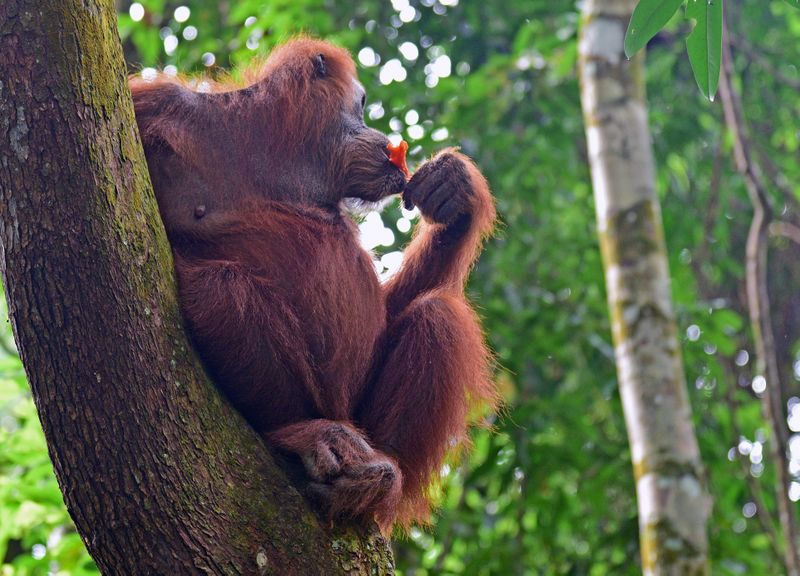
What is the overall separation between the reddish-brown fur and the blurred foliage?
1.46 metres

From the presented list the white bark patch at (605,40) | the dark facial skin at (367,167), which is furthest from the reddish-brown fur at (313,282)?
the white bark patch at (605,40)

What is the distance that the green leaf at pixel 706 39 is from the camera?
200cm

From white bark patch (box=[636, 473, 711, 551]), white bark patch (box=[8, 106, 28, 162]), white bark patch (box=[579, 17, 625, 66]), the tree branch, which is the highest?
white bark patch (box=[8, 106, 28, 162])

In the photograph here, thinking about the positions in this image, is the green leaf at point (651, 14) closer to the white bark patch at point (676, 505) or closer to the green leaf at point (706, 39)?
the green leaf at point (706, 39)

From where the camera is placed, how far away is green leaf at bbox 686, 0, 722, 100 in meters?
2.00

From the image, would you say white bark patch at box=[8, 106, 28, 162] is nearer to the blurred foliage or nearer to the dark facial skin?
the dark facial skin

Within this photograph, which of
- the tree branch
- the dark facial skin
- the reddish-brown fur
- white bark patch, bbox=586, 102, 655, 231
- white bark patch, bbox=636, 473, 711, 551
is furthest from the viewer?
the tree branch

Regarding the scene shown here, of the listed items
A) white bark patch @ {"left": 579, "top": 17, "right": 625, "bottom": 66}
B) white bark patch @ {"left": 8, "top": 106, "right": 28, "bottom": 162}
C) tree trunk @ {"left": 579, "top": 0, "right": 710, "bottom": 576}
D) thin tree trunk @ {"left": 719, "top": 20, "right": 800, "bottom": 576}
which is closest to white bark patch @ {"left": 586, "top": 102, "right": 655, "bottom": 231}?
tree trunk @ {"left": 579, "top": 0, "right": 710, "bottom": 576}

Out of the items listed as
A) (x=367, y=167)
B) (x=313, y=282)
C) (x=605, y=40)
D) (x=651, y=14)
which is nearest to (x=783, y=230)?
(x=605, y=40)

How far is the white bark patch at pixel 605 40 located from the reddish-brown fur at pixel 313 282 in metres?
1.45

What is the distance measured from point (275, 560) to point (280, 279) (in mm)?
832

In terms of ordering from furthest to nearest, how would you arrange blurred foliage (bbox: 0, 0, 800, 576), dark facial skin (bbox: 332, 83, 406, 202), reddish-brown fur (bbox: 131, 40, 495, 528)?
1. blurred foliage (bbox: 0, 0, 800, 576)
2. dark facial skin (bbox: 332, 83, 406, 202)
3. reddish-brown fur (bbox: 131, 40, 495, 528)

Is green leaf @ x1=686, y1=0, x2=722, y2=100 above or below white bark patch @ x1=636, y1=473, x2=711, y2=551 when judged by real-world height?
above

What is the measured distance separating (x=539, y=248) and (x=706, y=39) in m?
3.70
